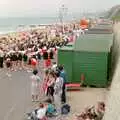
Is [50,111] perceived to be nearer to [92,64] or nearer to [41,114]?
[41,114]

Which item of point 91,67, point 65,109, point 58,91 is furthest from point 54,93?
point 91,67

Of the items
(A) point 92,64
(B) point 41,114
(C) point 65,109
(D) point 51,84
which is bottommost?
(C) point 65,109

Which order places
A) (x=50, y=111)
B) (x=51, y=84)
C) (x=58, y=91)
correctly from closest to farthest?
(x=50, y=111)
(x=58, y=91)
(x=51, y=84)

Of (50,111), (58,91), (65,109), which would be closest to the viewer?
(50,111)

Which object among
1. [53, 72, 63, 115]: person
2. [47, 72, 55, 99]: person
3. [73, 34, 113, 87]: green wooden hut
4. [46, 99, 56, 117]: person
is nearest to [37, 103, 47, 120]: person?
[46, 99, 56, 117]: person

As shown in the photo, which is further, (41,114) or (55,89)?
(55,89)

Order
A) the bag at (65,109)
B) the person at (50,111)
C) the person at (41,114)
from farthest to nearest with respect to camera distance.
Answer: the bag at (65,109) < the person at (50,111) < the person at (41,114)

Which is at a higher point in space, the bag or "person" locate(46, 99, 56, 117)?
"person" locate(46, 99, 56, 117)

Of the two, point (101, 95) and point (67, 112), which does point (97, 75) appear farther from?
point (67, 112)

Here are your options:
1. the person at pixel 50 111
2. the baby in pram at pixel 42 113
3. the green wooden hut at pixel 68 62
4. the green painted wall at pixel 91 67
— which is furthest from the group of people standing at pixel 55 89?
the green painted wall at pixel 91 67

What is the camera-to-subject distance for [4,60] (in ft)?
98.1

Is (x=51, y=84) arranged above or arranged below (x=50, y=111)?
above

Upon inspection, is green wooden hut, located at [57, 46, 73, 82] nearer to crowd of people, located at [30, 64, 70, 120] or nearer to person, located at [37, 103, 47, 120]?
crowd of people, located at [30, 64, 70, 120]

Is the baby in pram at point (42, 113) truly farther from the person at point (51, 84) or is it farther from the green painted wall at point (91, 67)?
the green painted wall at point (91, 67)
